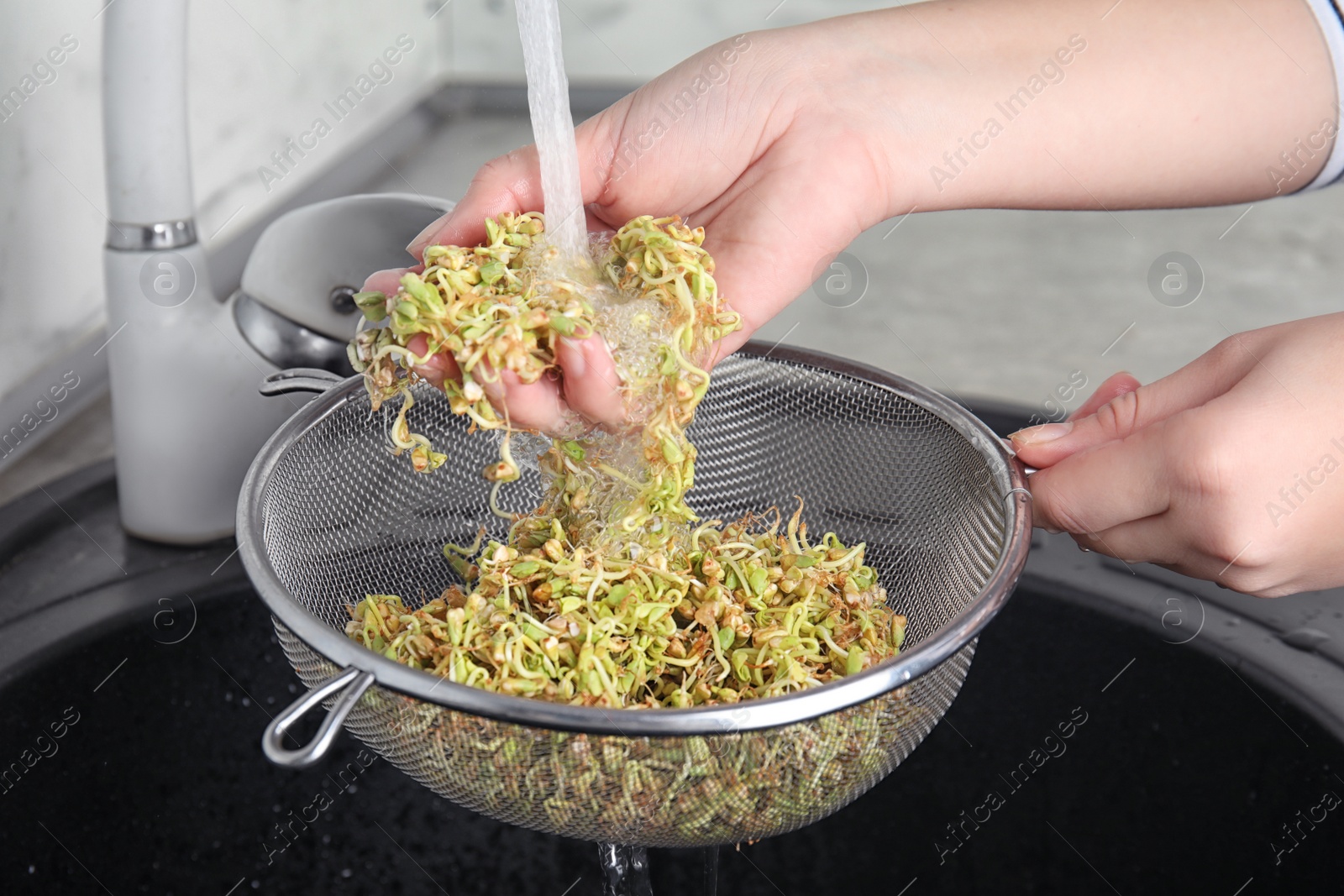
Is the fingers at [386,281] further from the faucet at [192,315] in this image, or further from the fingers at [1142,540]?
the fingers at [1142,540]

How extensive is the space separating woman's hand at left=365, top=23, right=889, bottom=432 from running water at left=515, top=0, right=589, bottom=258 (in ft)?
0.30

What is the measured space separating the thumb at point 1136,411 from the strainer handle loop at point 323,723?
548mm

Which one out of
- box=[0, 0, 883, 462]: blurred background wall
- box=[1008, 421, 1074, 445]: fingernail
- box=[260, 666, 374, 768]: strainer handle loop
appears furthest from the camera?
box=[0, 0, 883, 462]: blurred background wall

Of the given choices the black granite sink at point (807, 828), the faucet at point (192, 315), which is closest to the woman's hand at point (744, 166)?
the faucet at point (192, 315)

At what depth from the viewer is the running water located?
0.85 metres

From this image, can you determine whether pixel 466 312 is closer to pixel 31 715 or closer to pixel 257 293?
pixel 257 293

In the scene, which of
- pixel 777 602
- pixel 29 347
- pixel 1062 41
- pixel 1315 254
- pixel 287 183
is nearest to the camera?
pixel 777 602

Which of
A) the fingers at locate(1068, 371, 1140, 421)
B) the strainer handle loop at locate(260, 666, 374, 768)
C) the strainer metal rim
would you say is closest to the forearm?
the fingers at locate(1068, 371, 1140, 421)

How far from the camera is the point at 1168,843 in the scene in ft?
3.47

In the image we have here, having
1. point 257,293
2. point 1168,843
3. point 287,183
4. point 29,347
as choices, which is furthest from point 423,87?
point 1168,843

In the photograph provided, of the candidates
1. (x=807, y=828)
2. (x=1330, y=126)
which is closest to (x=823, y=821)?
(x=807, y=828)

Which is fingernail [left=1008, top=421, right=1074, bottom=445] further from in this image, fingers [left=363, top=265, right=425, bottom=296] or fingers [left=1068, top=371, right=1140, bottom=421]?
fingers [left=363, top=265, right=425, bottom=296]

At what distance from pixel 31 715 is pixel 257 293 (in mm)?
399

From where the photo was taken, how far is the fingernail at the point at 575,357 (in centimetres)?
83
